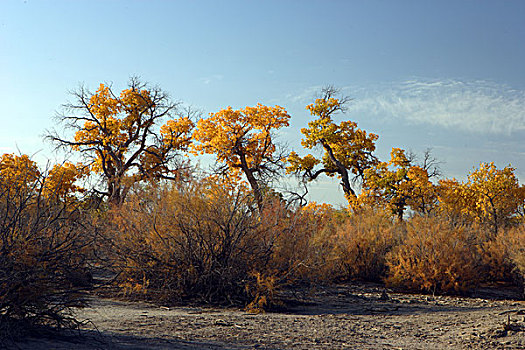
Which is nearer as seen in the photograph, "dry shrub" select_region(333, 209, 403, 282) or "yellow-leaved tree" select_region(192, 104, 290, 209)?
"dry shrub" select_region(333, 209, 403, 282)

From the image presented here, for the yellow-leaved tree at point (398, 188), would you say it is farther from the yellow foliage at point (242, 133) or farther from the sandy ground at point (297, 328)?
the sandy ground at point (297, 328)

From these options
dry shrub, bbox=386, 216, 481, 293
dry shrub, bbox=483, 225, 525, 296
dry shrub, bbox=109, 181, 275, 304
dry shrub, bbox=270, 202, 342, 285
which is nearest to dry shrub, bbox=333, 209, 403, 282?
dry shrub, bbox=386, 216, 481, 293

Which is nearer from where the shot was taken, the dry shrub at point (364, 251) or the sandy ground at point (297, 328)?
the sandy ground at point (297, 328)

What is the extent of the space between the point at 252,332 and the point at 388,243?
941 centimetres

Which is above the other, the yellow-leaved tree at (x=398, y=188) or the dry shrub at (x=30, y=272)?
the yellow-leaved tree at (x=398, y=188)

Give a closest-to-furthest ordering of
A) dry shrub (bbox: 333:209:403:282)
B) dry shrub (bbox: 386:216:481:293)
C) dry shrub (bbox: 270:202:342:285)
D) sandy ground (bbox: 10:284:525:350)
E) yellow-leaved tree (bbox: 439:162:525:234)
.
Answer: sandy ground (bbox: 10:284:525:350) < dry shrub (bbox: 270:202:342:285) < dry shrub (bbox: 386:216:481:293) < dry shrub (bbox: 333:209:403:282) < yellow-leaved tree (bbox: 439:162:525:234)

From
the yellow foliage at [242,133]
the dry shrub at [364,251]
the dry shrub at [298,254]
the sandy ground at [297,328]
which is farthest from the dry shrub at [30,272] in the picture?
the yellow foliage at [242,133]

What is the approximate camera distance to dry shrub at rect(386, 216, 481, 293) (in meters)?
12.7

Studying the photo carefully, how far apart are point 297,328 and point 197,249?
2.96m

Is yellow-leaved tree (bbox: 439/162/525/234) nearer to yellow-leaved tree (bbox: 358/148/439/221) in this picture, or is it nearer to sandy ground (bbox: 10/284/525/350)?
yellow-leaved tree (bbox: 358/148/439/221)

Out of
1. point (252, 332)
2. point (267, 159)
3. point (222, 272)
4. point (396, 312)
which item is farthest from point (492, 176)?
point (252, 332)

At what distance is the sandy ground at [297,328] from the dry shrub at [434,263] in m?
2.23

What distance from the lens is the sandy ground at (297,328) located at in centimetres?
592

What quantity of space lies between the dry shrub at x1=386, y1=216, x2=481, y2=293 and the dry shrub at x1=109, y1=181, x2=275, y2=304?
4.93 metres
